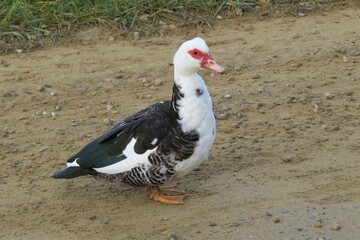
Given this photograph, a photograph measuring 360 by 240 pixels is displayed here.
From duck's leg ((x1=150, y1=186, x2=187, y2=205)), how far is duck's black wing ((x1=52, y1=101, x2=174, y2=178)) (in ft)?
1.20

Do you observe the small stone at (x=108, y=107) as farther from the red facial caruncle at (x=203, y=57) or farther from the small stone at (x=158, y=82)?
the red facial caruncle at (x=203, y=57)

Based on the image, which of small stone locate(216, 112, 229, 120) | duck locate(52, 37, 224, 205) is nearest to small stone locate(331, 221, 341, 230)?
duck locate(52, 37, 224, 205)

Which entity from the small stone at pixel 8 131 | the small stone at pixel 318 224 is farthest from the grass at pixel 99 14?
the small stone at pixel 318 224

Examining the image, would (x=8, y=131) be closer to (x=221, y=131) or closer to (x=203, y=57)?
(x=221, y=131)

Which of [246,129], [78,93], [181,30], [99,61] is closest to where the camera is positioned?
[246,129]

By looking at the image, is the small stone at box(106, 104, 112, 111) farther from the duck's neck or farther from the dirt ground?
the duck's neck

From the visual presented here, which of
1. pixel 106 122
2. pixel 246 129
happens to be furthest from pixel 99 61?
pixel 246 129

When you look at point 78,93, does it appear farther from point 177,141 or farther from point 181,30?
point 177,141

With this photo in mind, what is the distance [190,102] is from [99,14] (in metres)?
3.41

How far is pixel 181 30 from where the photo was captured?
8.70 m

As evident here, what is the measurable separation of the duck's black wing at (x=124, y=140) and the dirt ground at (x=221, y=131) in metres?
0.27

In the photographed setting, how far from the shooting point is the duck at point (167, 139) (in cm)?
569

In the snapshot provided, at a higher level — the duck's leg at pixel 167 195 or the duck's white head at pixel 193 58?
the duck's white head at pixel 193 58

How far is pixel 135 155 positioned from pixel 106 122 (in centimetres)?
129
